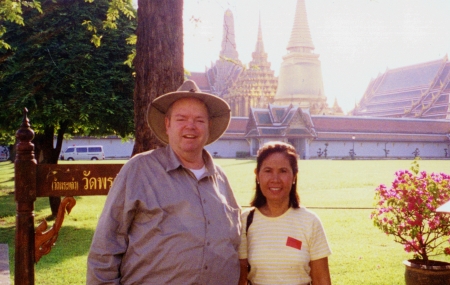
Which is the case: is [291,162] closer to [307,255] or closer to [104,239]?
[307,255]

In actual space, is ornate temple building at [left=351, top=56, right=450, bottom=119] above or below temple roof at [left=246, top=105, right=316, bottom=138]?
above

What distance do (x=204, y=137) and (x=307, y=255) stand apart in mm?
815

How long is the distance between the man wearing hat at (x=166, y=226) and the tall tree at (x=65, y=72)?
21.1 feet

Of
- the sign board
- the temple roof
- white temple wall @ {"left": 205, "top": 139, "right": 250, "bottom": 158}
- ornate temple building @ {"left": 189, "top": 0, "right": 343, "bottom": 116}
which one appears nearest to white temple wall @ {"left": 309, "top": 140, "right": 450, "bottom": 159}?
the temple roof

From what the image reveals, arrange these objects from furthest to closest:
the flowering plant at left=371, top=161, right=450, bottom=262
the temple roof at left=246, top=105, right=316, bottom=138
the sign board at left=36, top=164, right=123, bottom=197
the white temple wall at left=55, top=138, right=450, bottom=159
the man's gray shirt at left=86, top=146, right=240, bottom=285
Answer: the temple roof at left=246, top=105, right=316, bottom=138
the white temple wall at left=55, top=138, right=450, bottom=159
the flowering plant at left=371, top=161, right=450, bottom=262
the sign board at left=36, top=164, right=123, bottom=197
the man's gray shirt at left=86, top=146, right=240, bottom=285

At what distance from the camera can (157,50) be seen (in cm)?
369

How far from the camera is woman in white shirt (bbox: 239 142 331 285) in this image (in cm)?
256

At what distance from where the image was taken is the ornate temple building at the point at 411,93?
52406 millimetres

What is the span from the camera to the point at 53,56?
8758 mm

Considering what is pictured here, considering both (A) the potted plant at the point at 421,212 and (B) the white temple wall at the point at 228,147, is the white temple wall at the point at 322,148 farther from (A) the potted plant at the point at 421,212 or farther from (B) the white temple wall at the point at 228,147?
(A) the potted plant at the point at 421,212

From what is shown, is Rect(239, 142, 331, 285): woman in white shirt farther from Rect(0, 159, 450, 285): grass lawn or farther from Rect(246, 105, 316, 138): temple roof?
Rect(246, 105, 316, 138): temple roof

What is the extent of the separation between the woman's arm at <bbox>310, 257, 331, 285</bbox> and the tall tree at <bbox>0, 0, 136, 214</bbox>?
6.62 meters

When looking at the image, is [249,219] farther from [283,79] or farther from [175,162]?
[283,79]

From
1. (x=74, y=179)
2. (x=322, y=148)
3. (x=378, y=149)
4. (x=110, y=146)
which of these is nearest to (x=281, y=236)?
(x=74, y=179)
